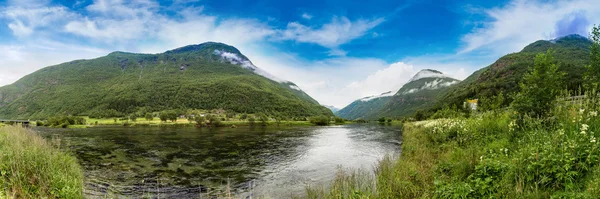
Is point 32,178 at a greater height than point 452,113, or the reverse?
point 452,113

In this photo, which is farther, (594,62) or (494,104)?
(494,104)

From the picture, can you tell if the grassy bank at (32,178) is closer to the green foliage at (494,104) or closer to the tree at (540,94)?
the tree at (540,94)

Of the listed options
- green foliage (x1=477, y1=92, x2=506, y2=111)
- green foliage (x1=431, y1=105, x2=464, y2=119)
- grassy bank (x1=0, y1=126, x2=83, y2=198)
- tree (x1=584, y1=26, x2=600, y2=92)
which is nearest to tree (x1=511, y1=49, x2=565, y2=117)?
tree (x1=584, y1=26, x2=600, y2=92)

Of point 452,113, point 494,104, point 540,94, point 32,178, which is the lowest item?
point 32,178

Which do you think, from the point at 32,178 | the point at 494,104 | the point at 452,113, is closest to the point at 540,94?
the point at 32,178

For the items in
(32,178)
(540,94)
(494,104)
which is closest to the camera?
(32,178)

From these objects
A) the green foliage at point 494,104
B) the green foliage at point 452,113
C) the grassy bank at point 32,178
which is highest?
the green foliage at point 494,104

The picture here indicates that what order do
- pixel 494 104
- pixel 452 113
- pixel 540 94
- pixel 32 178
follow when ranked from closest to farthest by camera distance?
1. pixel 32 178
2. pixel 540 94
3. pixel 494 104
4. pixel 452 113

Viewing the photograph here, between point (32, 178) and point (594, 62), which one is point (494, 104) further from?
point (32, 178)

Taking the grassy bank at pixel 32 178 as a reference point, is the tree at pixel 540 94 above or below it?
above

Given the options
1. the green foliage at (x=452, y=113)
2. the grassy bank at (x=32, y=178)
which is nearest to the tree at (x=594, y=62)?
the green foliage at (x=452, y=113)

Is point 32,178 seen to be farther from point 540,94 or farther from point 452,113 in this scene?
point 452,113

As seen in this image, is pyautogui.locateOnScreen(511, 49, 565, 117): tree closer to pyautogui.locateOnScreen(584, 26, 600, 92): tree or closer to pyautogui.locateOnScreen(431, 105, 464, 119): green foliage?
pyautogui.locateOnScreen(584, 26, 600, 92): tree

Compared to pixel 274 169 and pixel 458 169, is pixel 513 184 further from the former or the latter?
pixel 274 169
